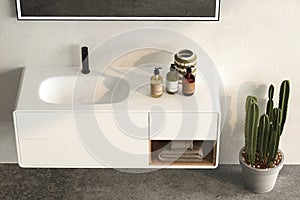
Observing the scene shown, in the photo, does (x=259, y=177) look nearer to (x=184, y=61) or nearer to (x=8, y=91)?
(x=184, y=61)

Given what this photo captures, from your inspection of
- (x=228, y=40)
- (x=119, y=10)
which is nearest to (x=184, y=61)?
(x=228, y=40)

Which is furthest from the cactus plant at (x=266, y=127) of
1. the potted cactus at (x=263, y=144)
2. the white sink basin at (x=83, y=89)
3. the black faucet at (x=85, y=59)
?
the black faucet at (x=85, y=59)

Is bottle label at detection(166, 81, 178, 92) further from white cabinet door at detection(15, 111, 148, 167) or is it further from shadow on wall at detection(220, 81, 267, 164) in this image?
shadow on wall at detection(220, 81, 267, 164)

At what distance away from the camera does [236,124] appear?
4105mm

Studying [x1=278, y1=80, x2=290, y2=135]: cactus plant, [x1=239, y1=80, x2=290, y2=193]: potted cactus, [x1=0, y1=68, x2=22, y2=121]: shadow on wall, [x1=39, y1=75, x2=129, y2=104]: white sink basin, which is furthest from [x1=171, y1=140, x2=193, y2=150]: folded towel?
[x1=0, y1=68, x2=22, y2=121]: shadow on wall

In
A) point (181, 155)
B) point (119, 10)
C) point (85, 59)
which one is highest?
point (119, 10)

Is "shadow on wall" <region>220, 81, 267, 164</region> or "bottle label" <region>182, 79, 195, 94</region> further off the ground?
"bottle label" <region>182, 79, 195, 94</region>

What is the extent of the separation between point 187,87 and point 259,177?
762 mm

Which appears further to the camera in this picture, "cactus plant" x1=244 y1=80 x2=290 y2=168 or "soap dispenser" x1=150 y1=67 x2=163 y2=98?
"cactus plant" x1=244 y1=80 x2=290 y2=168

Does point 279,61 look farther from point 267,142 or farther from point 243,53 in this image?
point 267,142

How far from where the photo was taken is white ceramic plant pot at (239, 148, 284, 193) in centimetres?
391

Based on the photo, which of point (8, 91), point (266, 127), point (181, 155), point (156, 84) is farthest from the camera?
point (8, 91)

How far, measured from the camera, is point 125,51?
3.80 metres

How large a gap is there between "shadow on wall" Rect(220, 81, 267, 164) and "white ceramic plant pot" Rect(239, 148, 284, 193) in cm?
15
